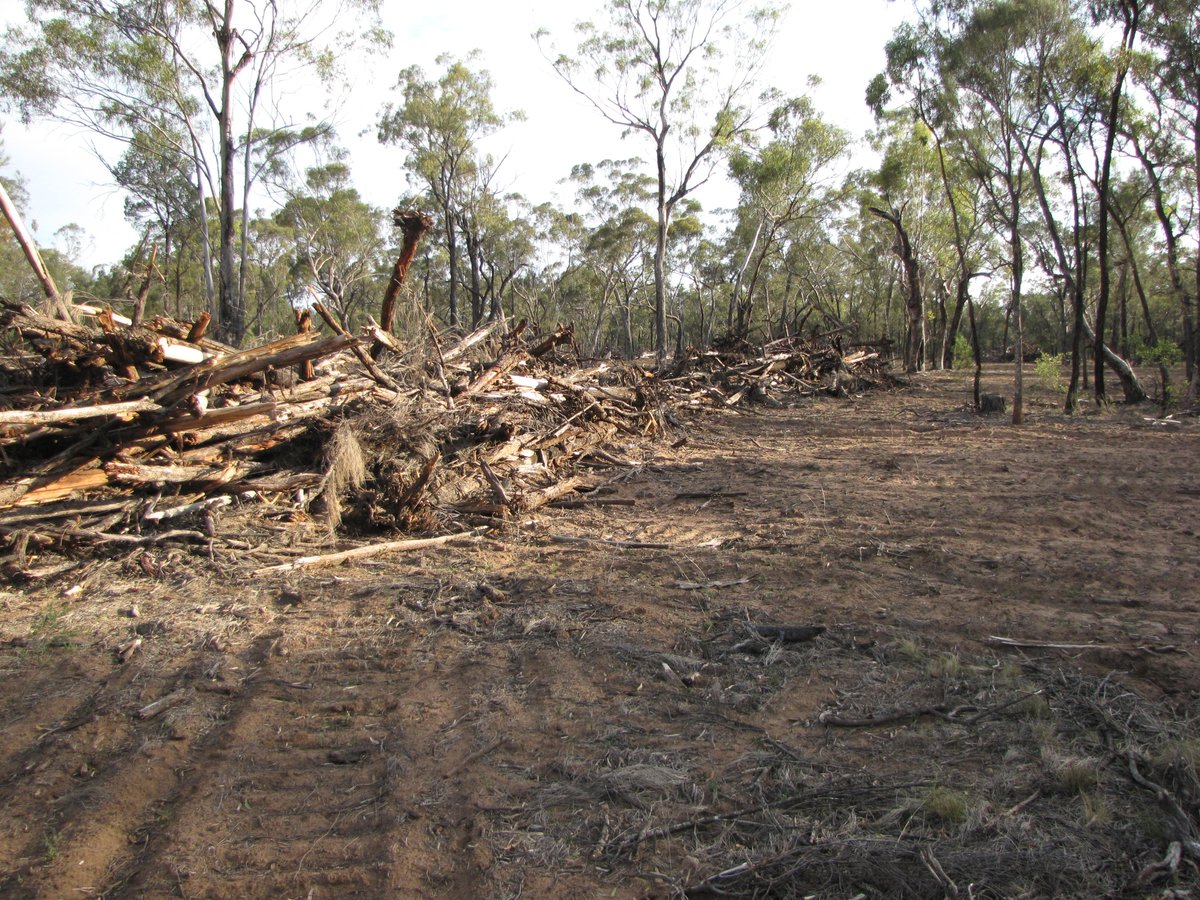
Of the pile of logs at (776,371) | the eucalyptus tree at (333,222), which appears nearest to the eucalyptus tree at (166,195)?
the eucalyptus tree at (333,222)

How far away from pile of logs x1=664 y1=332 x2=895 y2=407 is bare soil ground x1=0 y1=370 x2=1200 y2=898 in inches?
355

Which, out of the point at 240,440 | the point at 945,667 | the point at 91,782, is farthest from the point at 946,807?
the point at 240,440

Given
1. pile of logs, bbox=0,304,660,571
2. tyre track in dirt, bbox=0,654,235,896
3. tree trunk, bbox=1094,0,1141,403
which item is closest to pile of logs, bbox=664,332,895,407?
tree trunk, bbox=1094,0,1141,403

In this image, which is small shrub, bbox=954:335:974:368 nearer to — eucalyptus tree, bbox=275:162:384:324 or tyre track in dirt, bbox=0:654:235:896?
eucalyptus tree, bbox=275:162:384:324

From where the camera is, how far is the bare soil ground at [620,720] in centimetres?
212

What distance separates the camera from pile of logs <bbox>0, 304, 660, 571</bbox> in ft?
15.8

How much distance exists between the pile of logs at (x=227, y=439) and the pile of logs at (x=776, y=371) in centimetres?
711

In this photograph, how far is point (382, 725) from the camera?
2928 mm

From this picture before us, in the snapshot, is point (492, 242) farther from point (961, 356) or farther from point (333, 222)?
point (961, 356)

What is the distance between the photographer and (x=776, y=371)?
16562mm

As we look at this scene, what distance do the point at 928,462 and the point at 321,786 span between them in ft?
25.5

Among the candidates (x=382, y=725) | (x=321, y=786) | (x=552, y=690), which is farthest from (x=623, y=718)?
(x=321, y=786)

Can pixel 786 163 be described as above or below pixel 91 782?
above

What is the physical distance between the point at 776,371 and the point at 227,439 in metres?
13.1
